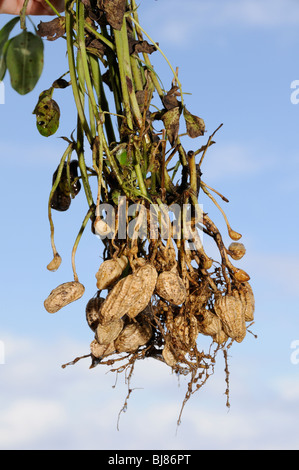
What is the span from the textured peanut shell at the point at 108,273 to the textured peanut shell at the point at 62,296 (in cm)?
4

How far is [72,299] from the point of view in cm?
108

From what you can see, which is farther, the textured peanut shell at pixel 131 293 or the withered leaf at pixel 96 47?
the withered leaf at pixel 96 47

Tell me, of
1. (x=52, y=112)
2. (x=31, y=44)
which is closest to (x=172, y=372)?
(x=52, y=112)

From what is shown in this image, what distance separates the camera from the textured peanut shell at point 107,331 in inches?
42.3

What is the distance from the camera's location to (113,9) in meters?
1.12

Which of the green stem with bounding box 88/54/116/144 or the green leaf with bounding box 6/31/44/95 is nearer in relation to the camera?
the green leaf with bounding box 6/31/44/95

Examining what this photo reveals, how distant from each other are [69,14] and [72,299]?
0.56 m

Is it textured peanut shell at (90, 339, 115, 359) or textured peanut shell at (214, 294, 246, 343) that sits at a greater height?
textured peanut shell at (214, 294, 246, 343)

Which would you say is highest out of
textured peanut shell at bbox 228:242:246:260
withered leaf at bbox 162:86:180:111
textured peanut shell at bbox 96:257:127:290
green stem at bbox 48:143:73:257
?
withered leaf at bbox 162:86:180:111

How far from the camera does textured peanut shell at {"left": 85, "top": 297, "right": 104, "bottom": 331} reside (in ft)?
3.70

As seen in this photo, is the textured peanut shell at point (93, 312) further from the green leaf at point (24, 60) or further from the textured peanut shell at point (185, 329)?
the green leaf at point (24, 60)

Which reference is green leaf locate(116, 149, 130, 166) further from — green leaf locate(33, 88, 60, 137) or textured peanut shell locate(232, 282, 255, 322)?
textured peanut shell locate(232, 282, 255, 322)

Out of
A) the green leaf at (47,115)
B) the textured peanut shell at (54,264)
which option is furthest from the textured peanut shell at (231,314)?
the green leaf at (47,115)

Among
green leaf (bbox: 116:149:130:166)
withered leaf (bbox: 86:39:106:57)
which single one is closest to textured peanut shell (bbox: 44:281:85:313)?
green leaf (bbox: 116:149:130:166)
